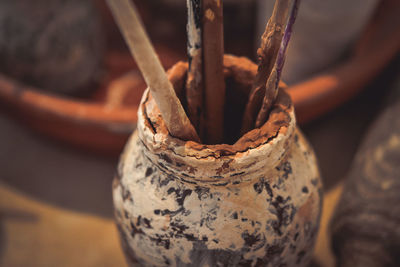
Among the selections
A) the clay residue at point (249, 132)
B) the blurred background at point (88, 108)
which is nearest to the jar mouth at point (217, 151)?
the clay residue at point (249, 132)

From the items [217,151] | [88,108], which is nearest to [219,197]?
[217,151]

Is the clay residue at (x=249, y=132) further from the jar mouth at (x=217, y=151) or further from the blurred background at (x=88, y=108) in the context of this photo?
the blurred background at (x=88, y=108)

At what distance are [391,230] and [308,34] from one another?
0.34 m

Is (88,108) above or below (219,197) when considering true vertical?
above

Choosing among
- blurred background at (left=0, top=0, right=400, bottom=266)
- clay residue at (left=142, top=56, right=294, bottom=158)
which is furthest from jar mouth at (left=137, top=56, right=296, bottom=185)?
blurred background at (left=0, top=0, right=400, bottom=266)

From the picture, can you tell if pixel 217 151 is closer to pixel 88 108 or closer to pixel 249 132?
pixel 249 132

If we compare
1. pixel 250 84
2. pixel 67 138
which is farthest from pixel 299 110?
pixel 67 138

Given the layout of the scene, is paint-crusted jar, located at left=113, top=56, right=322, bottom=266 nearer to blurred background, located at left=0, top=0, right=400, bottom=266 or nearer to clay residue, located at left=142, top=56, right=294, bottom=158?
clay residue, located at left=142, top=56, right=294, bottom=158

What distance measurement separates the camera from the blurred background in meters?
0.60

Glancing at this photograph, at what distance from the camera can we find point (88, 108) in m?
0.60

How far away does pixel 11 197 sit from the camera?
2.16 feet

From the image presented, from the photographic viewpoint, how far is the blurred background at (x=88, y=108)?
600mm

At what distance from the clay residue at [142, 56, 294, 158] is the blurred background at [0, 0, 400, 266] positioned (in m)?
0.24

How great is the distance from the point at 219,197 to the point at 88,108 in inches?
14.0
